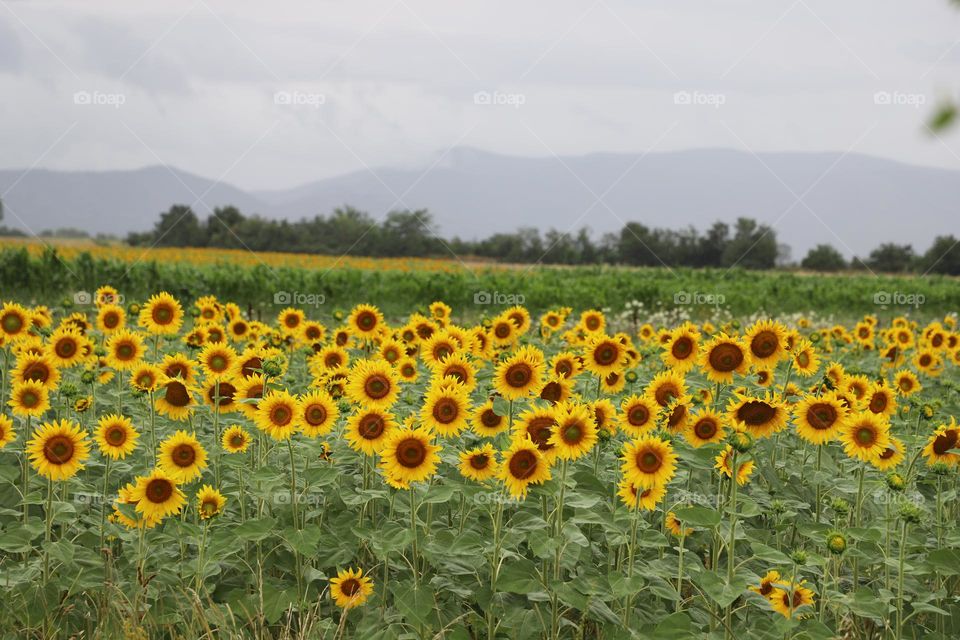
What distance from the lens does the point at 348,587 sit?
417 centimetres

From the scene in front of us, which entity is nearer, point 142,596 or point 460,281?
point 142,596

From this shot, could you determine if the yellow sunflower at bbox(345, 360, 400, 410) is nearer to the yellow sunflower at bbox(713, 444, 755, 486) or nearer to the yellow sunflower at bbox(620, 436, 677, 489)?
the yellow sunflower at bbox(620, 436, 677, 489)

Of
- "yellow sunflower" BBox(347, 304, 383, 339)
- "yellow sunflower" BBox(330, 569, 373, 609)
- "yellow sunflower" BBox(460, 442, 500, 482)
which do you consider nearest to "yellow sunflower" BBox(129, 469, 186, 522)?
"yellow sunflower" BBox(330, 569, 373, 609)

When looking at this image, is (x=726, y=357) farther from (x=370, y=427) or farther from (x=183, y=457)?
(x=183, y=457)

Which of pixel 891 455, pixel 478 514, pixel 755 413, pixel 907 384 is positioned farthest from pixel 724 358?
pixel 907 384

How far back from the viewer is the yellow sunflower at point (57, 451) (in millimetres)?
4508

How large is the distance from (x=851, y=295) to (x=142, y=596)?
2691cm

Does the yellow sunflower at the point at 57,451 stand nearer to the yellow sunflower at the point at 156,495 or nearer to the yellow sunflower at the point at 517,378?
the yellow sunflower at the point at 156,495

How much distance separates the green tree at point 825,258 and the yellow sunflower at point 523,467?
58455 millimetres

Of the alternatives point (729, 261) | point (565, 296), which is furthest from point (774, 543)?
point (729, 261)

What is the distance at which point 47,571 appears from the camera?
4.49 metres

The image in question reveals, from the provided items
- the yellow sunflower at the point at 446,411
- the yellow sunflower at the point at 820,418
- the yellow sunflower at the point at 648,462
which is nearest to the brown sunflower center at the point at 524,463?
the yellow sunflower at the point at 648,462

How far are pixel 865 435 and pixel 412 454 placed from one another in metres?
2.46

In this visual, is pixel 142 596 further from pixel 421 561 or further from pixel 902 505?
pixel 902 505
